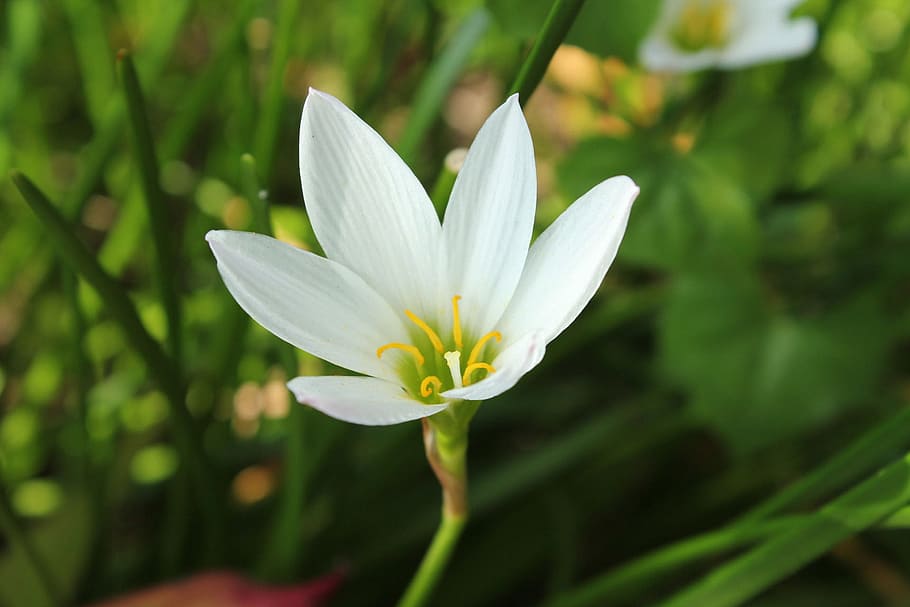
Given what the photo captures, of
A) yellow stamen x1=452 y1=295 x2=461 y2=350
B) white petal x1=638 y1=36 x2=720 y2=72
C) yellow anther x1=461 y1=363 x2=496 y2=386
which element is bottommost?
yellow anther x1=461 y1=363 x2=496 y2=386

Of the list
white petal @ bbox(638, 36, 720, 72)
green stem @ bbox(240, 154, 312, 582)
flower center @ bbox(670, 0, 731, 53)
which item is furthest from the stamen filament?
flower center @ bbox(670, 0, 731, 53)

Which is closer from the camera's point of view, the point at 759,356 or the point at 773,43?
the point at 773,43

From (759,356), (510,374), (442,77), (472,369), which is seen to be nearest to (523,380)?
(759,356)

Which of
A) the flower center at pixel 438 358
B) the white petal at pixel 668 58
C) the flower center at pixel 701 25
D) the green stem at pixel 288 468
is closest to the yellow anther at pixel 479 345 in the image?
the flower center at pixel 438 358

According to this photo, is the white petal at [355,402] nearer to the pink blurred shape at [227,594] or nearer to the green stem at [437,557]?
the green stem at [437,557]

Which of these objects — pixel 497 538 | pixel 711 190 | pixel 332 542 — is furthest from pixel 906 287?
pixel 332 542

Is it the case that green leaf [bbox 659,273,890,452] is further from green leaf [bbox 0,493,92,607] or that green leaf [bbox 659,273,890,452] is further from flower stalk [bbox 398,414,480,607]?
green leaf [bbox 0,493,92,607]

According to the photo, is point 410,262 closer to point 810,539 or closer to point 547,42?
point 547,42
